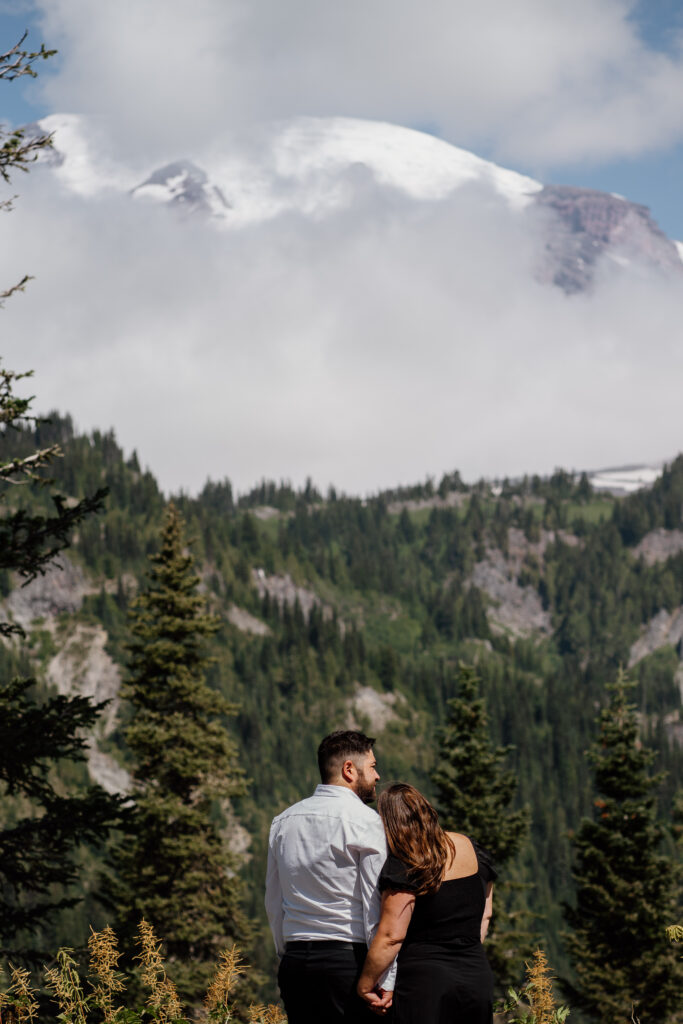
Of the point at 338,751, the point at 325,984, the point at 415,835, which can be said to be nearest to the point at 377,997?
the point at 325,984

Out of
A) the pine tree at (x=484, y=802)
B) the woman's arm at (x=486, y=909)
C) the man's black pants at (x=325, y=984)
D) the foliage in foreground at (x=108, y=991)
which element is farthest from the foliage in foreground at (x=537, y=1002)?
the pine tree at (x=484, y=802)

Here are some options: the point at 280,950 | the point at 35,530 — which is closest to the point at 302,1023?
the point at 280,950

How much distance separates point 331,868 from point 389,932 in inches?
24.8

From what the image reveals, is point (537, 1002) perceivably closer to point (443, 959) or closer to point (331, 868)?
point (443, 959)

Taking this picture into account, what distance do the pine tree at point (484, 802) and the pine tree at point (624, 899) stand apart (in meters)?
1.86

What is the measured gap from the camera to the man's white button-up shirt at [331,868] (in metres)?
7.72

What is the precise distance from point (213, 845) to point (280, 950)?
19639mm

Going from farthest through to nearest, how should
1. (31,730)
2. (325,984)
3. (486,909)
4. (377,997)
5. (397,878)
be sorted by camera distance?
1. (31,730)
2. (486,909)
3. (325,984)
4. (377,997)
5. (397,878)

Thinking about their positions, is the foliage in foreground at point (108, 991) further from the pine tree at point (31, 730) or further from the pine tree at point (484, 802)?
the pine tree at point (484, 802)

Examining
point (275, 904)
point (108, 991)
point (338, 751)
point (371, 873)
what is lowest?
point (108, 991)

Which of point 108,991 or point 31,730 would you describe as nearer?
point 108,991

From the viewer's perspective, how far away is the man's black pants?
7.70 meters

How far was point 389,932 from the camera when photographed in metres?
7.49

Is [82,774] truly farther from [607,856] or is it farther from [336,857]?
[336,857]
